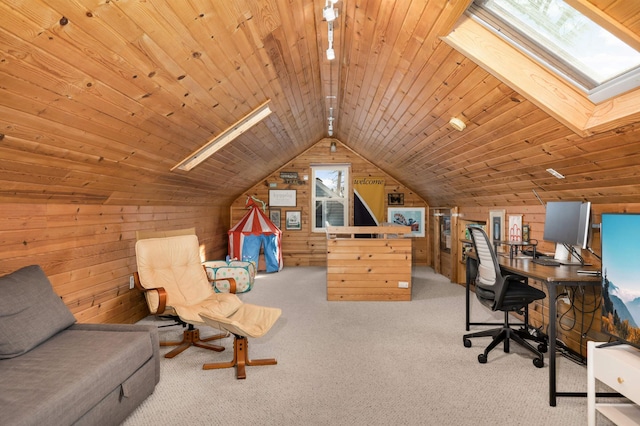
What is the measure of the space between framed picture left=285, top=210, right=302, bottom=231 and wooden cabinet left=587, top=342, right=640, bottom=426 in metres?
6.44

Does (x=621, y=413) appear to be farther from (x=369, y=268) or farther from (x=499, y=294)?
(x=369, y=268)

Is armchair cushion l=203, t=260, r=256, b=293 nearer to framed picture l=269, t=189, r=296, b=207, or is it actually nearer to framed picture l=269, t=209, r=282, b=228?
framed picture l=269, t=209, r=282, b=228

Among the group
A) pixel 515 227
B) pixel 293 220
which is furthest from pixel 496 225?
pixel 293 220

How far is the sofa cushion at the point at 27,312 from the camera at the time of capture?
207cm

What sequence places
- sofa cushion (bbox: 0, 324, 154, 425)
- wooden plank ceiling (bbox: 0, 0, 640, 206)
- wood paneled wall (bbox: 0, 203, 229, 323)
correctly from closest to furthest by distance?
sofa cushion (bbox: 0, 324, 154, 425) → wooden plank ceiling (bbox: 0, 0, 640, 206) → wood paneled wall (bbox: 0, 203, 229, 323)

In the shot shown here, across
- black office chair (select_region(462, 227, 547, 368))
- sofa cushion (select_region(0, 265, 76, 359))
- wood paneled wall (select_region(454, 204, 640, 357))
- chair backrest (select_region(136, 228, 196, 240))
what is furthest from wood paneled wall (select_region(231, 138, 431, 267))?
sofa cushion (select_region(0, 265, 76, 359))

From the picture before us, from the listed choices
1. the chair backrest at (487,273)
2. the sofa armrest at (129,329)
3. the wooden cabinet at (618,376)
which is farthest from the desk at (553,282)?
the sofa armrest at (129,329)

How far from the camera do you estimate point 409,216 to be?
26.9 ft

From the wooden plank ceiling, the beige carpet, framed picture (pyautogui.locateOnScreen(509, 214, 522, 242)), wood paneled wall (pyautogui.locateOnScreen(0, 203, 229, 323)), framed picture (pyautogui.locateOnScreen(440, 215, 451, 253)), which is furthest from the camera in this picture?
framed picture (pyautogui.locateOnScreen(440, 215, 451, 253))

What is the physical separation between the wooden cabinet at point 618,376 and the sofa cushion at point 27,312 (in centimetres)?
308

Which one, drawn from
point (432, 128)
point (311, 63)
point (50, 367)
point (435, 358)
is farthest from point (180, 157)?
point (435, 358)

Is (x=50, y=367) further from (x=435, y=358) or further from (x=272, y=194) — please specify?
(x=272, y=194)

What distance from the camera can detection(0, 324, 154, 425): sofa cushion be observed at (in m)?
1.61

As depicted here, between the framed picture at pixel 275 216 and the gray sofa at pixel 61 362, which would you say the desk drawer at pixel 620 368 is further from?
the framed picture at pixel 275 216
